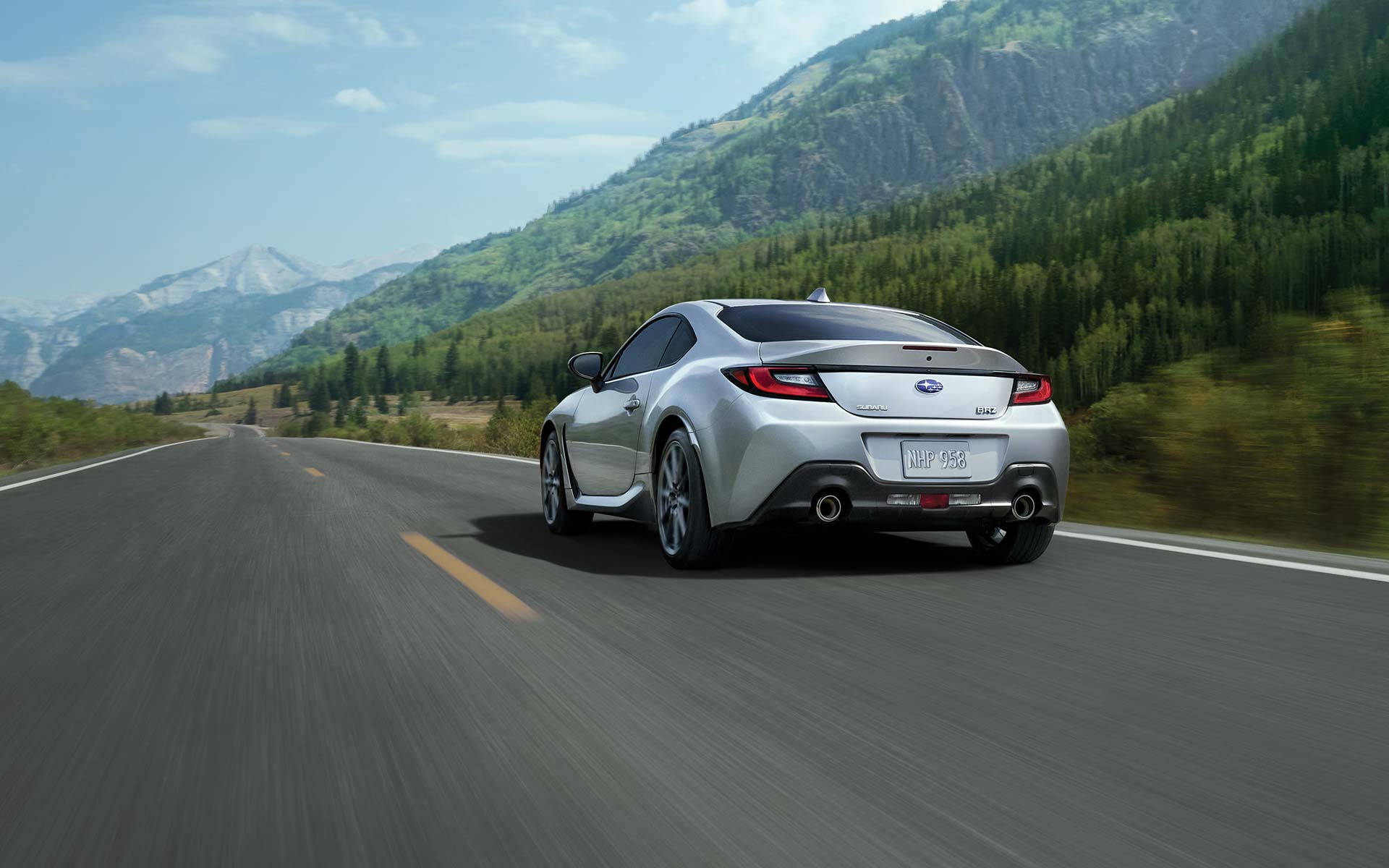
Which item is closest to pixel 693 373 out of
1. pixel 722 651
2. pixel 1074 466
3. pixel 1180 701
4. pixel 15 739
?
pixel 722 651

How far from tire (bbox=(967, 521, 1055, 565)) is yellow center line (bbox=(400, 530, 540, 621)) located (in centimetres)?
254

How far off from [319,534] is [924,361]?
483 centimetres

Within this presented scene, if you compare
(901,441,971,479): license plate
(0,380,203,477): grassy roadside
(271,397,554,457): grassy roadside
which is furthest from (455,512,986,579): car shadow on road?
(0,380,203,477): grassy roadside

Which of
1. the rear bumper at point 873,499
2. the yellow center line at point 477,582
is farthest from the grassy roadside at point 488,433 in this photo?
the rear bumper at point 873,499

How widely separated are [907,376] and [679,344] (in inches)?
64.0

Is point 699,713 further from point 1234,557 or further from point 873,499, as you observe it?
point 1234,557

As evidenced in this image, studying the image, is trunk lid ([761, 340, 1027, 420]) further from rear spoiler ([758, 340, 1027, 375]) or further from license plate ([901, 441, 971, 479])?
license plate ([901, 441, 971, 479])

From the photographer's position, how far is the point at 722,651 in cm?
408

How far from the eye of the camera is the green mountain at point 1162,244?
4195 inches

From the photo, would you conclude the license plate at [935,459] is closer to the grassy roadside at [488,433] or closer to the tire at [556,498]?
the tire at [556,498]

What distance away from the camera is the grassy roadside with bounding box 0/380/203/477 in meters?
26.5

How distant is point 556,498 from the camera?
27.1 feet

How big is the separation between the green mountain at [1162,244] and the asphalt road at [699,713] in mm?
73951

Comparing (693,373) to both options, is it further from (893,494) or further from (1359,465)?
(1359,465)
